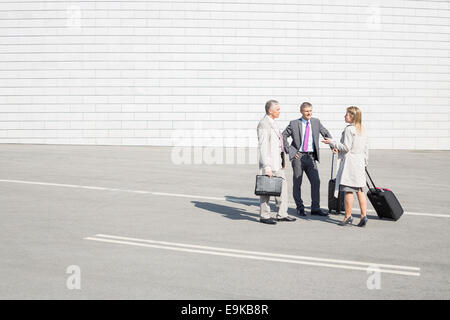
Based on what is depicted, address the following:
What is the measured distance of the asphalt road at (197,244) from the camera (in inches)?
213

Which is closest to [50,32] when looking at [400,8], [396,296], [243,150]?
[243,150]

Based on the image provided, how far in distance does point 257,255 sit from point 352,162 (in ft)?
8.42

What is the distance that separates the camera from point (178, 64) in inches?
810

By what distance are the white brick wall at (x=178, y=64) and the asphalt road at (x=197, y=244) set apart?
7706mm

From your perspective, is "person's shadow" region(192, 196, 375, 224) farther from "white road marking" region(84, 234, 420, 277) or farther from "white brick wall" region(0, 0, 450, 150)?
"white brick wall" region(0, 0, 450, 150)

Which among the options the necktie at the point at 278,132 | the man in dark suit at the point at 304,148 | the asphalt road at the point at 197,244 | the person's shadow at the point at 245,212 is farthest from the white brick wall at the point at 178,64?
the necktie at the point at 278,132

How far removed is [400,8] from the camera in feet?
68.7

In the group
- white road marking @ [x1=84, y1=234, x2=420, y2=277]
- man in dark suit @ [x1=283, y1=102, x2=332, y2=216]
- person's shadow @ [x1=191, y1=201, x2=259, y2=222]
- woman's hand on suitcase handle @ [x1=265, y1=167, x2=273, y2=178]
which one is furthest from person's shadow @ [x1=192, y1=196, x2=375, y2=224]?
white road marking @ [x1=84, y1=234, x2=420, y2=277]

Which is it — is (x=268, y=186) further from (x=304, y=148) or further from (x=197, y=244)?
(x=197, y=244)

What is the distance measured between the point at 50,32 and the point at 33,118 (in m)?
3.25

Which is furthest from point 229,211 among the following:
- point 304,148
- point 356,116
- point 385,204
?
point 356,116

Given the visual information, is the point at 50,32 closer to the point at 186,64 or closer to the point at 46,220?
the point at 186,64

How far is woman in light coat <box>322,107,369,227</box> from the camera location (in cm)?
829

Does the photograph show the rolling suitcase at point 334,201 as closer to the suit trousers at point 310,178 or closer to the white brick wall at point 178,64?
the suit trousers at point 310,178
